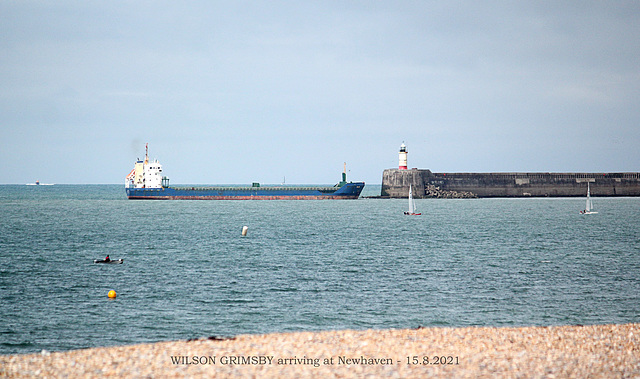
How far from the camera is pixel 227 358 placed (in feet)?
36.7

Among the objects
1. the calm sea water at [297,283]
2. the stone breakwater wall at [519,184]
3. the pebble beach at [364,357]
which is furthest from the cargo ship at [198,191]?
the pebble beach at [364,357]

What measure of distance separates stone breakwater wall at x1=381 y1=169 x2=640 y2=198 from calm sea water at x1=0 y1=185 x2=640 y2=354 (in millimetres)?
62777

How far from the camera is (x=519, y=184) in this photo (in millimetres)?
110562

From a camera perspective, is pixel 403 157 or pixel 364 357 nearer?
pixel 364 357

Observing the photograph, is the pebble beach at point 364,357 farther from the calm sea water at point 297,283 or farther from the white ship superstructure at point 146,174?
the white ship superstructure at point 146,174

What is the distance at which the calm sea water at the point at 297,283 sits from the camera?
16953 millimetres

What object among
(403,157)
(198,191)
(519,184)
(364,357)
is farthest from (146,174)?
(364,357)

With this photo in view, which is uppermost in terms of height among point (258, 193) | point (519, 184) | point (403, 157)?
point (403, 157)

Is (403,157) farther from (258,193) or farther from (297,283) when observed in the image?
(297,283)

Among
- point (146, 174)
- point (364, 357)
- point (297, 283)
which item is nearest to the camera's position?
point (364, 357)

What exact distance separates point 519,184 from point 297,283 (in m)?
95.0

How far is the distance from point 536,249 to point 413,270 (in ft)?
43.8

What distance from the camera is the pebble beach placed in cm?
1011

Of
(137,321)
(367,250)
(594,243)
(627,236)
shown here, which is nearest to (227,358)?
(137,321)
